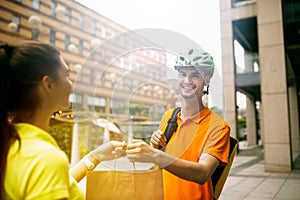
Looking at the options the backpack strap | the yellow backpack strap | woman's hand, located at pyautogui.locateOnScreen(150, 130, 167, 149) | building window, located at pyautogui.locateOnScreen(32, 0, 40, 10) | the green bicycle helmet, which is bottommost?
the yellow backpack strap

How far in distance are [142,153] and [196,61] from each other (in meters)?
0.42

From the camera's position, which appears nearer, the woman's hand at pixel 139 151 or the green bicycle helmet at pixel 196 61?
the woman's hand at pixel 139 151

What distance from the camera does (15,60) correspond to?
0.67 metres

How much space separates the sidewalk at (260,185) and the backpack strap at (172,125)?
3557 mm

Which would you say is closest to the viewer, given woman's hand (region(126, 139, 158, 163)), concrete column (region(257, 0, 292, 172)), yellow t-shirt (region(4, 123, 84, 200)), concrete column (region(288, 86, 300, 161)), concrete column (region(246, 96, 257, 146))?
yellow t-shirt (region(4, 123, 84, 200))

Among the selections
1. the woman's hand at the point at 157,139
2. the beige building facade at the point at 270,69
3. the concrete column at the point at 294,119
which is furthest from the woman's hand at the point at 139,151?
the concrete column at the point at 294,119

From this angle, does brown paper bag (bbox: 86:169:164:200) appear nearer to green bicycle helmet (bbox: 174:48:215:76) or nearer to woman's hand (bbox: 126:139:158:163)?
woman's hand (bbox: 126:139:158:163)

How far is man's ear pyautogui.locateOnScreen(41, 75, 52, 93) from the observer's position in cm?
71

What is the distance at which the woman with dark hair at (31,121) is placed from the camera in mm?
572

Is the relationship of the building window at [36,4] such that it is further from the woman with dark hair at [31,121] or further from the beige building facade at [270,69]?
the woman with dark hair at [31,121]

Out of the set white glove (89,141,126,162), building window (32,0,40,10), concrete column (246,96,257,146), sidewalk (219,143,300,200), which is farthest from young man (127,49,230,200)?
concrete column (246,96,257,146)

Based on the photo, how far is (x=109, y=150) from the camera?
0.90 metres

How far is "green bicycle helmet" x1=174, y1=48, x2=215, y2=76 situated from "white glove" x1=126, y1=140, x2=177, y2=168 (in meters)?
0.29

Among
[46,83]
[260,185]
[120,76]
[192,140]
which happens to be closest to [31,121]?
[46,83]
